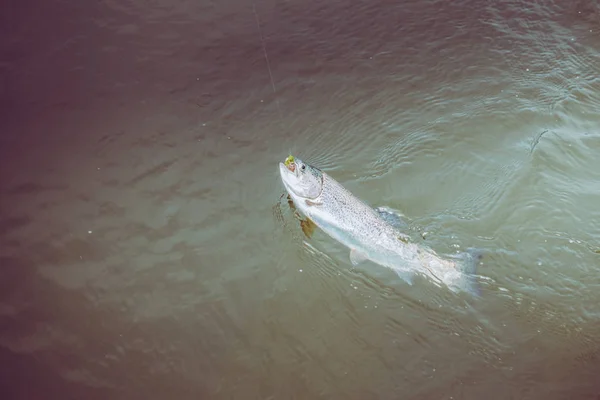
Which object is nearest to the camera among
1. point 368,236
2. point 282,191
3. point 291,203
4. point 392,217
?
point 368,236

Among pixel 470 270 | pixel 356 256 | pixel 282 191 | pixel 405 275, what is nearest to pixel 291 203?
pixel 282 191

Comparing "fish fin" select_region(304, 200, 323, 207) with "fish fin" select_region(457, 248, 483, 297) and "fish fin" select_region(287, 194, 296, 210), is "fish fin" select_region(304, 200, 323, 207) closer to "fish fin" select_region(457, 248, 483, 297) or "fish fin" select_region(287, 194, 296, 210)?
"fish fin" select_region(287, 194, 296, 210)

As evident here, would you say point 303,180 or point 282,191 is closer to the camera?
point 303,180

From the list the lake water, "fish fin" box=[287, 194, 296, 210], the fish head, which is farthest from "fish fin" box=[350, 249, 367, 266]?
"fish fin" box=[287, 194, 296, 210]

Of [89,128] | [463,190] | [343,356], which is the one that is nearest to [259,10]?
[89,128]

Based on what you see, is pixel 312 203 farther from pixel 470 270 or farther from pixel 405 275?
pixel 470 270

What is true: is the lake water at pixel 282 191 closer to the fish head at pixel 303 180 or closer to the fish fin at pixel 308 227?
the fish fin at pixel 308 227

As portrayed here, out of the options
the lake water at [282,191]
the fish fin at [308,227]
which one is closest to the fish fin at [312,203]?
the fish fin at [308,227]

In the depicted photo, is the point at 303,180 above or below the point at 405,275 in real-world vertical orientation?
above
